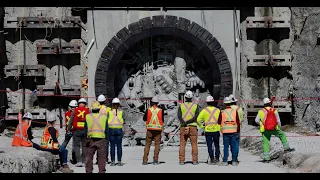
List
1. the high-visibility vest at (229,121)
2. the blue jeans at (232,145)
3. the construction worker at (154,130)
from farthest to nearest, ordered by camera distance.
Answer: the construction worker at (154,130) → the high-visibility vest at (229,121) → the blue jeans at (232,145)

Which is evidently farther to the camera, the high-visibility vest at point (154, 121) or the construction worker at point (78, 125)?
the high-visibility vest at point (154, 121)

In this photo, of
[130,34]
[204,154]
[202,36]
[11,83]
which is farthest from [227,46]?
[11,83]

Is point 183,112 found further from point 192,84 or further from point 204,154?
point 192,84

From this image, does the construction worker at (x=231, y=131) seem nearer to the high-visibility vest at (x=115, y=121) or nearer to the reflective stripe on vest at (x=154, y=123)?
the reflective stripe on vest at (x=154, y=123)

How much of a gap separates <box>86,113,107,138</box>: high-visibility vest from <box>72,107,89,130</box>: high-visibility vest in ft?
6.88

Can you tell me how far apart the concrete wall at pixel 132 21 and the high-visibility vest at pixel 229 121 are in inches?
275

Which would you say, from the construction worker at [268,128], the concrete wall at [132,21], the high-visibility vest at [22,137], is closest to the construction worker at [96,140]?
the high-visibility vest at [22,137]

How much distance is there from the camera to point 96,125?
37.0 feet

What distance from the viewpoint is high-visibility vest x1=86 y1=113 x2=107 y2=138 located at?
11258 millimetres

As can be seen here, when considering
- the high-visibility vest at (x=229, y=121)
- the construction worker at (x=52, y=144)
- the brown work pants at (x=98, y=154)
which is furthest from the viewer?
the high-visibility vest at (x=229, y=121)

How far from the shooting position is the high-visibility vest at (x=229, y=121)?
13.6 metres

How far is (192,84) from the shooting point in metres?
21.1

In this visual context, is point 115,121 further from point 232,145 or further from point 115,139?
point 232,145
